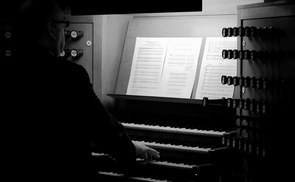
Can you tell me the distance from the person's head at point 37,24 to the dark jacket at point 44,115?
0.09 meters

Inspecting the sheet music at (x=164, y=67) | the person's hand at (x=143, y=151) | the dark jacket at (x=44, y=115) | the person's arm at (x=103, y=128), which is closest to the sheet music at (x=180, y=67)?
the sheet music at (x=164, y=67)

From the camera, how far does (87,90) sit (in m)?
2.84

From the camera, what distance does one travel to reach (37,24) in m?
2.91

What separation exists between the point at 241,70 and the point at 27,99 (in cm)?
181

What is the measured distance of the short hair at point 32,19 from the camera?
290 centimetres

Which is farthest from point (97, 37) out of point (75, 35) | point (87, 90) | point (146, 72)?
point (87, 90)

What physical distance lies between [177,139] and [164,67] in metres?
0.69

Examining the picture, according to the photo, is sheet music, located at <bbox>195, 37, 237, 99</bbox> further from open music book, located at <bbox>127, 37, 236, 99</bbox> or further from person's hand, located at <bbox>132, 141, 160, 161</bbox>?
person's hand, located at <bbox>132, 141, 160, 161</bbox>

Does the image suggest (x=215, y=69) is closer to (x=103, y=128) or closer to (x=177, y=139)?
(x=177, y=139)

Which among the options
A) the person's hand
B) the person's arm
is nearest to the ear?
the person's arm

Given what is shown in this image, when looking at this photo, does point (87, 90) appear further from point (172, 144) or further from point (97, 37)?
point (97, 37)

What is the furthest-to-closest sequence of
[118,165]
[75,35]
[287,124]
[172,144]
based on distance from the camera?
[75,35] < [118,165] < [172,144] < [287,124]

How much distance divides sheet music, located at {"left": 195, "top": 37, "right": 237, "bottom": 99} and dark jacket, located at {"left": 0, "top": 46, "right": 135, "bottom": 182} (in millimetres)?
1601

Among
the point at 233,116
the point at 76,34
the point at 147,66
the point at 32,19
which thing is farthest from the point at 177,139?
the point at 32,19
